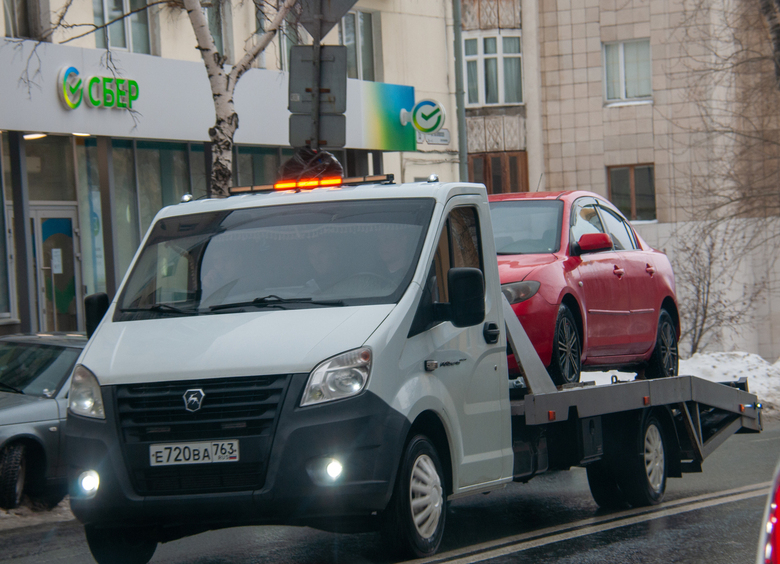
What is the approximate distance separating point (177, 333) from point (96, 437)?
67 cm

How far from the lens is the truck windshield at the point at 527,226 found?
877cm

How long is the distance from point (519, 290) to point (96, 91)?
1095 centimetres

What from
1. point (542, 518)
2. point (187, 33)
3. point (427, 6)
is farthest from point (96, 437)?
point (427, 6)

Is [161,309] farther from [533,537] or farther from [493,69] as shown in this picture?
[493,69]

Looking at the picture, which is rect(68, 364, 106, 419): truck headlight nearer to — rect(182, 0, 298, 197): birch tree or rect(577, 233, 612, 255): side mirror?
rect(577, 233, 612, 255): side mirror

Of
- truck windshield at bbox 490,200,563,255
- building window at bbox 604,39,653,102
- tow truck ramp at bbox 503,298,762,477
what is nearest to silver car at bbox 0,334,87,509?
truck windshield at bbox 490,200,563,255

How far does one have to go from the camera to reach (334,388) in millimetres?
5461

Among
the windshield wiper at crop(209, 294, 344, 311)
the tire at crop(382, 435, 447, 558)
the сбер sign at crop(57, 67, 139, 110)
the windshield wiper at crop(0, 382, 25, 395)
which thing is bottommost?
the tire at crop(382, 435, 447, 558)

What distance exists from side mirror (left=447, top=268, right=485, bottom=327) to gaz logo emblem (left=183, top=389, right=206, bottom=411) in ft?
4.72

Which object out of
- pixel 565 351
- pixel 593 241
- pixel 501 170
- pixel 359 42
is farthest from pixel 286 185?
pixel 501 170

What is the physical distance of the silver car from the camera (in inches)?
345

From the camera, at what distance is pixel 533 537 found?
23.3ft

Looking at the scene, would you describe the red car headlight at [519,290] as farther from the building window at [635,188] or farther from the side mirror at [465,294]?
the building window at [635,188]

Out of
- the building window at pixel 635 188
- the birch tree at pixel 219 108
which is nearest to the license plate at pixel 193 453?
the birch tree at pixel 219 108
